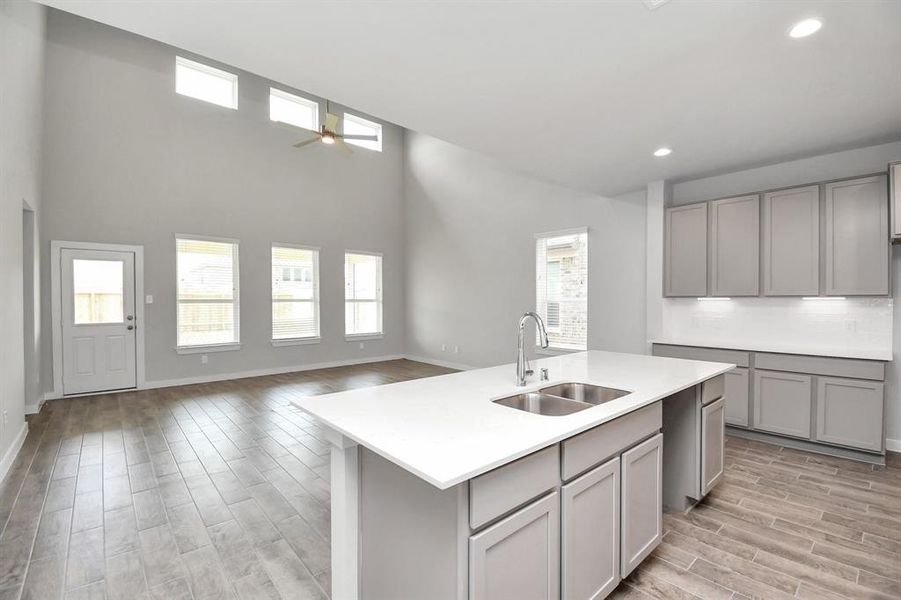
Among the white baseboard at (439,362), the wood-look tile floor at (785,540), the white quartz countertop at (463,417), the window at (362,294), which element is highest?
the window at (362,294)

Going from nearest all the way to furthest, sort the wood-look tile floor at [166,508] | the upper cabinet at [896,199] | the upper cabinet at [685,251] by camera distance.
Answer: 1. the wood-look tile floor at [166,508]
2. the upper cabinet at [896,199]
3. the upper cabinet at [685,251]

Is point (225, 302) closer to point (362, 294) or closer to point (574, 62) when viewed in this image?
point (362, 294)

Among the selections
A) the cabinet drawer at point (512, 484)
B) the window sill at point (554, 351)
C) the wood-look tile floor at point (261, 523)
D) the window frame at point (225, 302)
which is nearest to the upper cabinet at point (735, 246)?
the wood-look tile floor at point (261, 523)

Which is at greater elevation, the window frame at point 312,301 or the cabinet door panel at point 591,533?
the window frame at point 312,301

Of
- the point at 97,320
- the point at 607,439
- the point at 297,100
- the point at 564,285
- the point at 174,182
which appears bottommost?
the point at 607,439

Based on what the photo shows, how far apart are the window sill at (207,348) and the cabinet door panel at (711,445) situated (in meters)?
6.64

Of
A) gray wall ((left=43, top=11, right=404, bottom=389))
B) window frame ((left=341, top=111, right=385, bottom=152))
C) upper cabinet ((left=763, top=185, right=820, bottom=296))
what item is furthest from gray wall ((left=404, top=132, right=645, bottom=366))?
upper cabinet ((left=763, top=185, right=820, bottom=296))

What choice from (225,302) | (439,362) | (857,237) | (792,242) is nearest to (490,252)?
(439,362)

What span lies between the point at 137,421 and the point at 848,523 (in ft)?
20.4

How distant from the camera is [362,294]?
27.8 ft

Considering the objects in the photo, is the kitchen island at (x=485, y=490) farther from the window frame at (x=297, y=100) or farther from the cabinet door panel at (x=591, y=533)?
the window frame at (x=297, y=100)

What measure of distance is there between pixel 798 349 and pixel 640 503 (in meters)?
3.17

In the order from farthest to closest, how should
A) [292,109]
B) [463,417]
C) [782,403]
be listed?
[292,109], [782,403], [463,417]

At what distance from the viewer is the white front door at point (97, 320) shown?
18.0 ft
